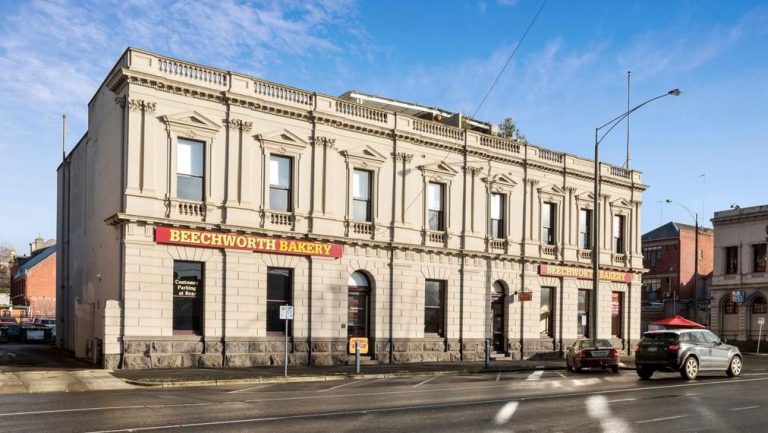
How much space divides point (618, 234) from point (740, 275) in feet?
81.4

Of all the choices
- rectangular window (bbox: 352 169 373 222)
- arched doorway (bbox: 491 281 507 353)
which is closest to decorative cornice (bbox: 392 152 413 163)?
rectangular window (bbox: 352 169 373 222)

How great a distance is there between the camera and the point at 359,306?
33750mm

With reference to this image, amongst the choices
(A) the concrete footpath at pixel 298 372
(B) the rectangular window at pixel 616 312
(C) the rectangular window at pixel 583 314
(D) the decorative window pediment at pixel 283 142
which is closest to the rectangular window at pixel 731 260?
(B) the rectangular window at pixel 616 312

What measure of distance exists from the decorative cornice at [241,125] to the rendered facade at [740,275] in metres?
47.2

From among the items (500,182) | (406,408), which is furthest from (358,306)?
(406,408)

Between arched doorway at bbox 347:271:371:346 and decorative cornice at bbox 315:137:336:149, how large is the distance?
5503 millimetres

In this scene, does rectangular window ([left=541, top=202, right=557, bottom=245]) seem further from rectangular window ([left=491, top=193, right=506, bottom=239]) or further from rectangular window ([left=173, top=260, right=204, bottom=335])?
rectangular window ([left=173, top=260, right=204, bottom=335])

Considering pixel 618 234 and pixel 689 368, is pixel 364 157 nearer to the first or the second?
pixel 689 368

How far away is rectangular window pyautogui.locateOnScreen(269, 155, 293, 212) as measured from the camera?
31109mm

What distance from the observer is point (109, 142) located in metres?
30.3

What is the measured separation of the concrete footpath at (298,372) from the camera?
23.2 meters

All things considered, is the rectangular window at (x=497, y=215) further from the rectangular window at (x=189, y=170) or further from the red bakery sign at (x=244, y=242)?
the rectangular window at (x=189, y=170)

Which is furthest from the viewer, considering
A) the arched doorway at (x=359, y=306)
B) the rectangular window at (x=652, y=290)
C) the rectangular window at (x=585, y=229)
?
the rectangular window at (x=652, y=290)

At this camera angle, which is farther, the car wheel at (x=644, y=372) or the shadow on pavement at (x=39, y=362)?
the shadow on pavement at (x=39, y=362)
